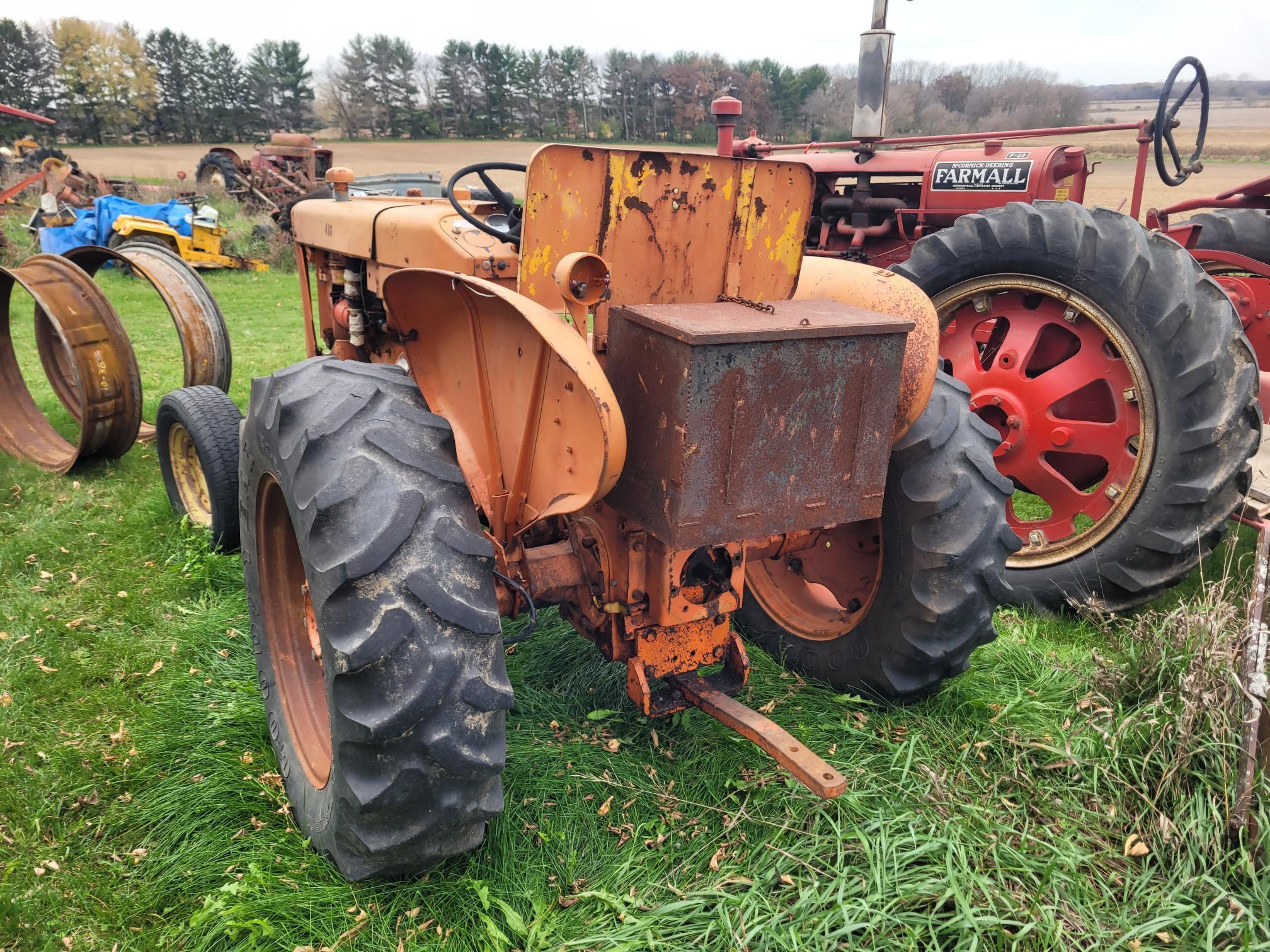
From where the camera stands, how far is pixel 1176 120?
475 cm

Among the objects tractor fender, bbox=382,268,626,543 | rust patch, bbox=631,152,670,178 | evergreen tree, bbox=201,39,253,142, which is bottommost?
tractor fender, bbox=382,268,626,543

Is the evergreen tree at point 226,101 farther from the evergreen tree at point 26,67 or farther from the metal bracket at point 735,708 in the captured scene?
the metal bracket at point 735,708

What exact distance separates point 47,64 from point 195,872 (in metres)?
45.5

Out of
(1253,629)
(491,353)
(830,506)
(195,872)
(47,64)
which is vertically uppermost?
(47,64)

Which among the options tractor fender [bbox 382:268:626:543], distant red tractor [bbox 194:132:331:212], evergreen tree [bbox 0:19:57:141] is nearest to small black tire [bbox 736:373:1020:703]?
tractor fender [bbox 382:268:626:543]

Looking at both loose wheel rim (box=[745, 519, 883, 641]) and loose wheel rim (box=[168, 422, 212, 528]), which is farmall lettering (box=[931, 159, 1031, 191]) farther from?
loose wheel rim (box=[168, 422, 212, 528])

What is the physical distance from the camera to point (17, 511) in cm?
467

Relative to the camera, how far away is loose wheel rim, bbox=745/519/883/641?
297 centimetres

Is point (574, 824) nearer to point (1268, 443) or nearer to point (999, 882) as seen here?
point (999, 882)

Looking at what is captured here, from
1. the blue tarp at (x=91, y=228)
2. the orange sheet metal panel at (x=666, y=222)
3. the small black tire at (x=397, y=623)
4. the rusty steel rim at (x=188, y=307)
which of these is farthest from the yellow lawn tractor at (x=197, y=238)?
the orange sheet metal panel at (x=666, y=222)

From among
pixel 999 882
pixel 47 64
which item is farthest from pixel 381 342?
pixel 47 64

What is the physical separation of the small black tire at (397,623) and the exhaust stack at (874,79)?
511cm

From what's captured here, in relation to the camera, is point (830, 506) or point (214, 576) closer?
point (830, 506)

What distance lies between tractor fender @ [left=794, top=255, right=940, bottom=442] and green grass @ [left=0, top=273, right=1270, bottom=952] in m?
1.13
